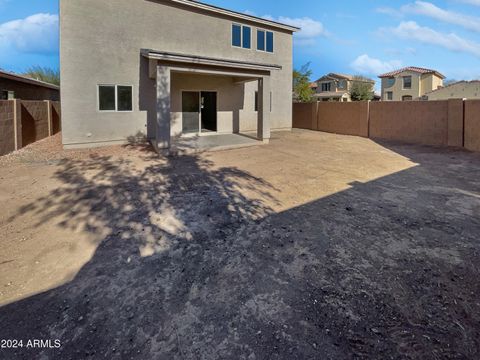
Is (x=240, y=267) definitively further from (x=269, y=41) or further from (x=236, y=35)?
(x=269, y=41)

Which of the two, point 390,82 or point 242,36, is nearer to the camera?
point 242,36

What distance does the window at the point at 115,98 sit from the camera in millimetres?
12306

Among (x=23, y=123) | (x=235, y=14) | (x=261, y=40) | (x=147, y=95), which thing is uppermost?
(x=235, y=14)

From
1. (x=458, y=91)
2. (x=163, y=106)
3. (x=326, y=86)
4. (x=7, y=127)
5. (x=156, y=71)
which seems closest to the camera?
(x=7, y=127)

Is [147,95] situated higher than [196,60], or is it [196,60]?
[196,60]

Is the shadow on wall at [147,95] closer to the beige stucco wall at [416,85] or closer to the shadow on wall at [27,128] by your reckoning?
the shadow on wall at [27,128]

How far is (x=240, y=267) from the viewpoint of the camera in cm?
377

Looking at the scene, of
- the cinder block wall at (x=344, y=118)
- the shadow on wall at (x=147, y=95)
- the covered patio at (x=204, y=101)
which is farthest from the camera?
the cinder block wall at (x=344, y=118)

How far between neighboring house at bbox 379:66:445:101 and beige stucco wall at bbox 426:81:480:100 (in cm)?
259

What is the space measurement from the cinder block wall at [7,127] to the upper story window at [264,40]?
12.4m

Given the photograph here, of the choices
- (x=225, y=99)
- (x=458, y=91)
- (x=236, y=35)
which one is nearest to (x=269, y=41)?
(x=236, y=35)

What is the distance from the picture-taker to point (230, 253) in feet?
13.5

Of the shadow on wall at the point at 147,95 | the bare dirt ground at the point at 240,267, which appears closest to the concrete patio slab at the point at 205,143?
the shadow on wall at the point at 147,95

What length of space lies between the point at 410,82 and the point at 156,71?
42.0 metres
